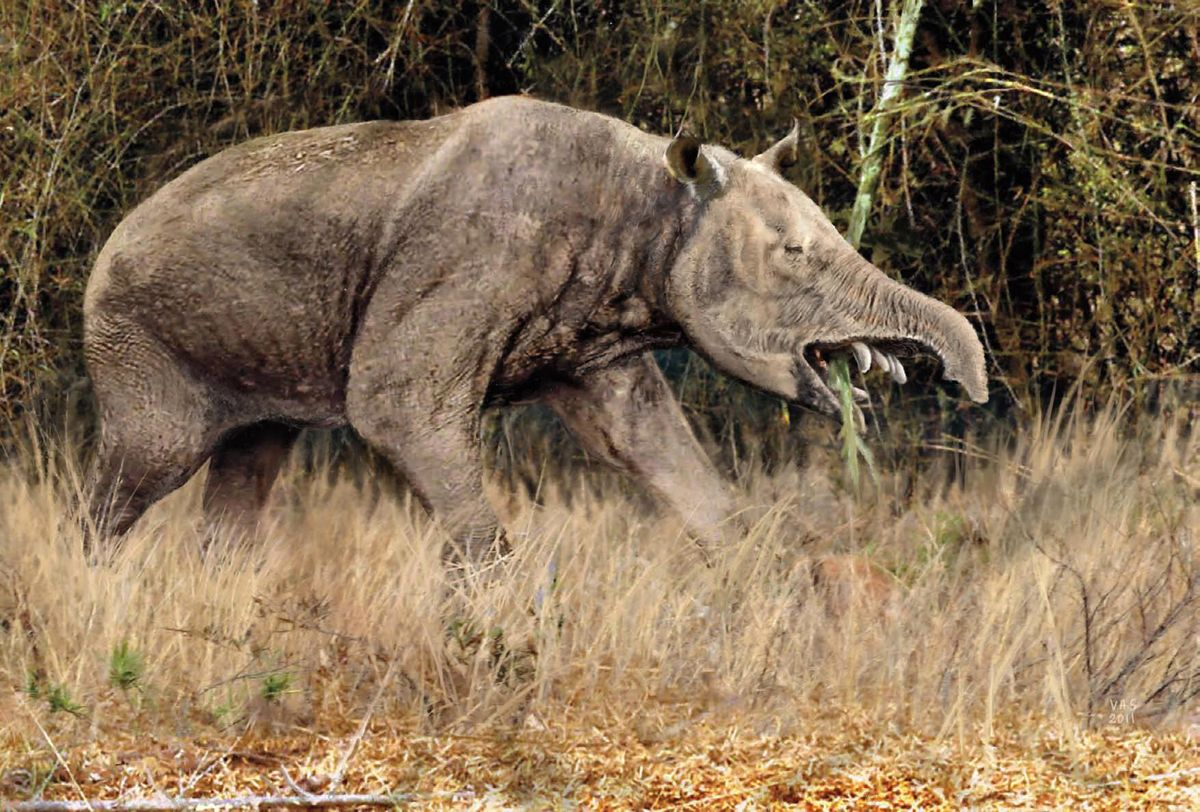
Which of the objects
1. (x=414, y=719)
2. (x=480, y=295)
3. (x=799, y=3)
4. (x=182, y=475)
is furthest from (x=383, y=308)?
(x=799, y=3)

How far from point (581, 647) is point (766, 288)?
3.96 ft

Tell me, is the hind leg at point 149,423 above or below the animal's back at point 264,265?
below

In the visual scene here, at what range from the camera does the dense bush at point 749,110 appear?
7180mm

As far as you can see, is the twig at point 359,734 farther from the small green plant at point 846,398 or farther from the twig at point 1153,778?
the small green plant at point 846,398

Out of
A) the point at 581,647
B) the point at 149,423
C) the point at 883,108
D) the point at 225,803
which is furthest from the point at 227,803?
the point at 883,108

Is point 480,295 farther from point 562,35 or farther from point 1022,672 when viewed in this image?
point 562,35

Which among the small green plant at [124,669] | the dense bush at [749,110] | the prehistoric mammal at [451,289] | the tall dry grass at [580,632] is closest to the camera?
the small green plant at [124,669]

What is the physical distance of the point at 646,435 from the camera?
5992 millimetres

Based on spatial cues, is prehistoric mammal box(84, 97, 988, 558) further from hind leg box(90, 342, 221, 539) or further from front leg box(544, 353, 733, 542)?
front leg box(544, 353, 733, 542)

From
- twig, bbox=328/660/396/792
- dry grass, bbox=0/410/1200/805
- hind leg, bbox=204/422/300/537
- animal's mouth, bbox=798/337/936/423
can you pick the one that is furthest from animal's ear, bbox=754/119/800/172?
twig, bbox=328/660/396/792

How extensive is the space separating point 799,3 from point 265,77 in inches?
77.3

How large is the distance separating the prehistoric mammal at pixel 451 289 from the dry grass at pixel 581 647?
1.23ft

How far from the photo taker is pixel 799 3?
299 inches

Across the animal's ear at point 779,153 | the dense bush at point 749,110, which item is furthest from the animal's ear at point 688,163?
the dense bush at point 749,110
